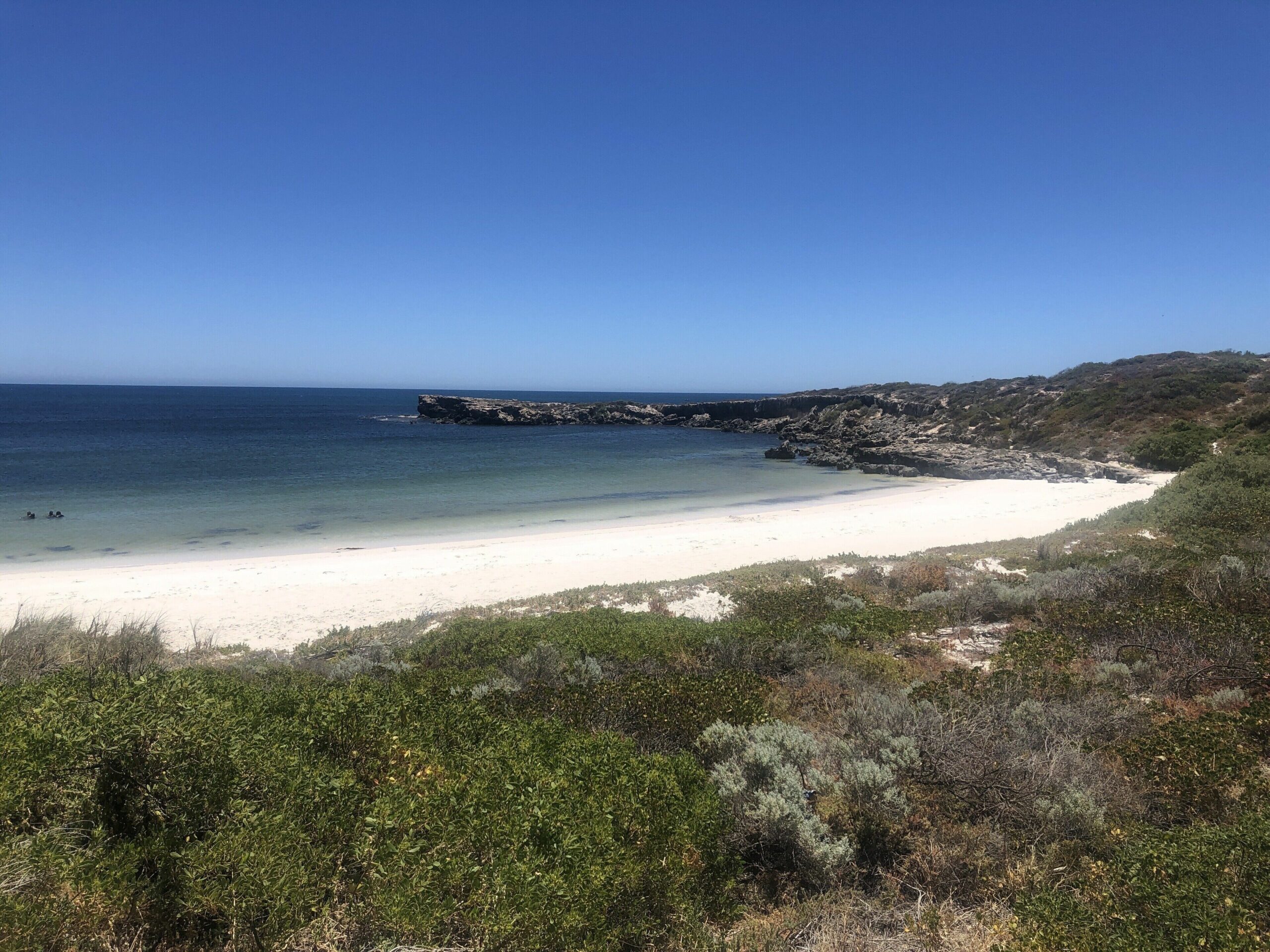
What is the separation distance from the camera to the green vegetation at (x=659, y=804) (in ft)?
9.26

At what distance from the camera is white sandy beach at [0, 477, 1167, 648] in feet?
43.0

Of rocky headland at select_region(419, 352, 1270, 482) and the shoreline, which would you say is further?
rocky headland at select_region(419, 352, 1270, 482)

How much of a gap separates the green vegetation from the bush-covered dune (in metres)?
0.02

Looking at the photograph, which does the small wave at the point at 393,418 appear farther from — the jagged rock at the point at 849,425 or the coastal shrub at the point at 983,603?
the coastal shrub at the point at 983,603

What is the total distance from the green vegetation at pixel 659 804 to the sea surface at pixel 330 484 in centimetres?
1603

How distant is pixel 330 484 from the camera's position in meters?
31.8

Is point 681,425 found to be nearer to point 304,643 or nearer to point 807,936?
point 304,643

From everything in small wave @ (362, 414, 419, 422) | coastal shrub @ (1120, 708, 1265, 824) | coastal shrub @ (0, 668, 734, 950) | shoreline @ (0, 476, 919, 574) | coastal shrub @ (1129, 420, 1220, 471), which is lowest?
shoreline @ (0, 476, 919, 574)

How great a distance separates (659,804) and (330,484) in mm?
32351

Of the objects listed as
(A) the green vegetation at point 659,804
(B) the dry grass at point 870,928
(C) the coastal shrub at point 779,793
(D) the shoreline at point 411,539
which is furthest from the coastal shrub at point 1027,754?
(D) the shoreline at point 411,539

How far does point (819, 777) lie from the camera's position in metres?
4.53

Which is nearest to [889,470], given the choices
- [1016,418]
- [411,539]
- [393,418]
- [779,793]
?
[1016,418]

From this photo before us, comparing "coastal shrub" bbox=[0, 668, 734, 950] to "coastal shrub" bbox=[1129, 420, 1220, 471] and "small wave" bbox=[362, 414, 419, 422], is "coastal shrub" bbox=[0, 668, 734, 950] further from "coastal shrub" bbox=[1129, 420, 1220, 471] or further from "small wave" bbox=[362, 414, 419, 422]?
"small wave" bbox=[362, 414, 419, 422]

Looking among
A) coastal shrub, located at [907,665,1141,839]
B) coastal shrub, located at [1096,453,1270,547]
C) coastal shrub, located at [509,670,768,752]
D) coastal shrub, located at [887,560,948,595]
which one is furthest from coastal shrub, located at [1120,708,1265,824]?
coastal shrub, located at [1096,453,1270,547]
